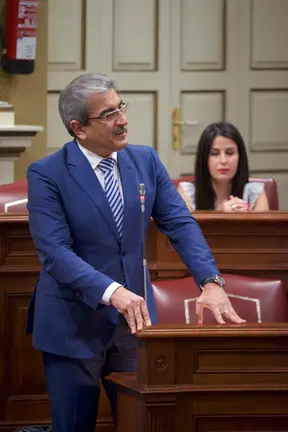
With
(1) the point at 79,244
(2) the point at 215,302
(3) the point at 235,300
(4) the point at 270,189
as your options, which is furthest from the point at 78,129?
(4) the point at 270,189

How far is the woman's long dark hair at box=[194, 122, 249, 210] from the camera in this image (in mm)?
4605

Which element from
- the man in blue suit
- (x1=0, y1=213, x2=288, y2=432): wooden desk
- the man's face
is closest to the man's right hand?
the man in blue suit

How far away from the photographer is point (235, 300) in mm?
3037

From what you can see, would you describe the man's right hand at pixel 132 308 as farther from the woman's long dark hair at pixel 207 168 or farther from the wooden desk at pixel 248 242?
the woman's long dark hair at pixel 207 168

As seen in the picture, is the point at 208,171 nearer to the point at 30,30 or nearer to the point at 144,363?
the point at 30,30

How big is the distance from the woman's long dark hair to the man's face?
78.4 inches

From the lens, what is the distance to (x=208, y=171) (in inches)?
182

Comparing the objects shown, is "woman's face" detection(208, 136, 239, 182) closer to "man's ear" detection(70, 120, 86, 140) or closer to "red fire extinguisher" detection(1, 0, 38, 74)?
"red fire extinguisher" detection(1, 0, 38, 74)

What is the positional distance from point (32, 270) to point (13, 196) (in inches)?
29.5

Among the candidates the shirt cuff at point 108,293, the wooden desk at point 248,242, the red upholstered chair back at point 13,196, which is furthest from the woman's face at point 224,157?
the shirt cuff at point 108,293

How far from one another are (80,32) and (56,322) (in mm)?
3962

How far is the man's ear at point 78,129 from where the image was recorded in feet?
8.73

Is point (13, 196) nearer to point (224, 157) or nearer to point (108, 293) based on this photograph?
point (224, 157)

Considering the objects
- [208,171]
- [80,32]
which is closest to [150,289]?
[208,171]
